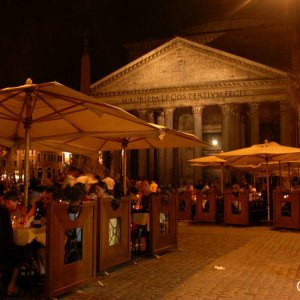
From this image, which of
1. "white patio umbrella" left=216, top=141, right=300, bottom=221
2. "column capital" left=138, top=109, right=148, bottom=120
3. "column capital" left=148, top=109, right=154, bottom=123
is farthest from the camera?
"column capital" left=138, top=109, right=148, bottom=120

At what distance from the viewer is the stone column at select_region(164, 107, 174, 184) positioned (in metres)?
39.9

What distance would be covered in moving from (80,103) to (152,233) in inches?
138

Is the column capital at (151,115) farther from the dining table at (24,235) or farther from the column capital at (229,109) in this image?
the dining table at (24,235)

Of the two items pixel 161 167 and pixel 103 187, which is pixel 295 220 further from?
pixel 161 167

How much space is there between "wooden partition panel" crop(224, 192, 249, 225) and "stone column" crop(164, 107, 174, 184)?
2312 cm

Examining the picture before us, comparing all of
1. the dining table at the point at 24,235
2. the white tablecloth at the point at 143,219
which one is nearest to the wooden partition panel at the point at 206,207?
the white tablecloth at the point at 143,219

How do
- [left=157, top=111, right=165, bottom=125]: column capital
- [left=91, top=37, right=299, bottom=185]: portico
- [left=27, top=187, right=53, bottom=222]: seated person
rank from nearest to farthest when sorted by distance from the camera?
[left=27, top=187, right=53, bottom=222]: seated person < [left=91, top=37, right=299, bottom=185]: portico < [left=157, top=111, right=165, bottom=125]: column capital

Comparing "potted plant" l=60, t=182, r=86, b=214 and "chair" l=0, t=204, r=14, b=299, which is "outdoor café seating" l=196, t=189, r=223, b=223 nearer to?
"potted plant" l=60, t=182, r=86, b=214

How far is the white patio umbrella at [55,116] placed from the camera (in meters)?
7.16

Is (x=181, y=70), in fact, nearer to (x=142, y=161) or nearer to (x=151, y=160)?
(x=151, y=160)

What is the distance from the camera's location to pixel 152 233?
967 centimetres

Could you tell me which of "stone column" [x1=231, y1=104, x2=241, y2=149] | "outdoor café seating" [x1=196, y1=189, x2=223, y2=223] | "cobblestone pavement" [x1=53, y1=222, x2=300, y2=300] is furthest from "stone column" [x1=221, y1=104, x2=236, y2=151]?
"cobblestone pavement" [x1=53, y1=222, x2=300, y2=300]

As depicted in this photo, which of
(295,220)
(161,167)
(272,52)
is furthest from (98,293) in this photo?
(272,52)

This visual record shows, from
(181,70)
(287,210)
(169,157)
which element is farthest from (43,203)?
(181,70)
